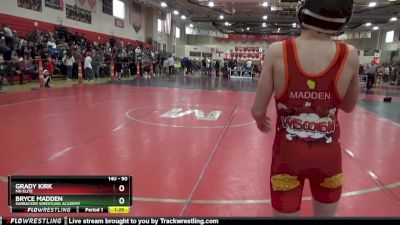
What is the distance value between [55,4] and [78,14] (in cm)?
259

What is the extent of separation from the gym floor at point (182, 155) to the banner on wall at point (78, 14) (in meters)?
15.5

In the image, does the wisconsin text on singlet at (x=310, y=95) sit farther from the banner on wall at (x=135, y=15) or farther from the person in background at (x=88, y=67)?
the banner on wall at (x=135, y=15)

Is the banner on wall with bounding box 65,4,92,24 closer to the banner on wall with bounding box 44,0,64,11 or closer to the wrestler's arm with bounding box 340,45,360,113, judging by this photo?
the banner on wall with bounding box 44,0,64,11

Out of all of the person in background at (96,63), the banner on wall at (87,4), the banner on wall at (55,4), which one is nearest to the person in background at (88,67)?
the person in background at (96,63)

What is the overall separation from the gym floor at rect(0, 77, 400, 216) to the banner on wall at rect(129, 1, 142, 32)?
25.0 m

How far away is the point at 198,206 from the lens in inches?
142

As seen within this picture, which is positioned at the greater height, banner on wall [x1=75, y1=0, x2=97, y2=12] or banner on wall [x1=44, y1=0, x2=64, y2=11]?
banner on wall [x1=75, y1=0, x2=97, y2=12]

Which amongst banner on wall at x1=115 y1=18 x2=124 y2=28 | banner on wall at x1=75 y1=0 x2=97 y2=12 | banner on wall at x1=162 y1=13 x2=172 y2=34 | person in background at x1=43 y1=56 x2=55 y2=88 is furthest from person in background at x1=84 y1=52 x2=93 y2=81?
banner on wall at x1=162 y1=13 x2=172 y2=34

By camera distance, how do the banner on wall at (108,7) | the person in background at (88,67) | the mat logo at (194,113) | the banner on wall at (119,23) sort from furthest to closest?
the banner on wall at (119,23) < the banner on wall at (108,7) < the person in background at (88,67) < the mat logo at (194,113)

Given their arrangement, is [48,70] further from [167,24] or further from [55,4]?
[167,24]

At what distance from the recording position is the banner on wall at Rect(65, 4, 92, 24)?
2359 cm

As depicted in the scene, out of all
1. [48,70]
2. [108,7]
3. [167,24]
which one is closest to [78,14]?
[108,7]

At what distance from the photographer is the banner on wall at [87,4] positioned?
80.7 ft
